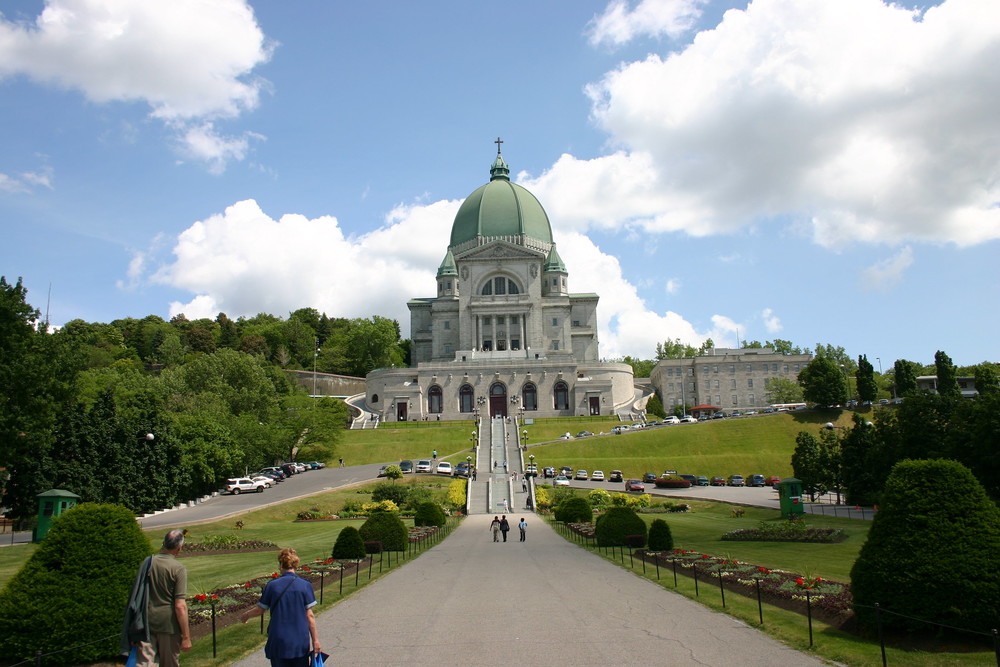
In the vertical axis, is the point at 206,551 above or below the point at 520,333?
below

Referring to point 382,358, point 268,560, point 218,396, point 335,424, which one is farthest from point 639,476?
point 382,358

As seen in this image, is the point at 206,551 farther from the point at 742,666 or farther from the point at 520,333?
the point at 520,333

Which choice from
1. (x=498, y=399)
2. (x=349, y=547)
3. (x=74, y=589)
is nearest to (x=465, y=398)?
(x=498, y=399)

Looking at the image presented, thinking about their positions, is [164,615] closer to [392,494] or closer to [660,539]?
[660,539]

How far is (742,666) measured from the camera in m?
11.0

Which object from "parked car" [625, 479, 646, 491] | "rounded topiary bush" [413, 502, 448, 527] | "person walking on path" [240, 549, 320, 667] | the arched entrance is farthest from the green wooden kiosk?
the arched entrance

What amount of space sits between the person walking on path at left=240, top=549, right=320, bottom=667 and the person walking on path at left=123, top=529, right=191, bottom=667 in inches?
47.4

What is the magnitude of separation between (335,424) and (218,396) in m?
10.7

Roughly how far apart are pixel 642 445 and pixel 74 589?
63.7m

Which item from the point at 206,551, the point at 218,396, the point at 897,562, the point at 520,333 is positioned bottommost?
the point at 206,551

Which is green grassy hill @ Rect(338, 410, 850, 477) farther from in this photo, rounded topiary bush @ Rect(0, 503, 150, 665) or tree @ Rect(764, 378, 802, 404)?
rounded topiary bush @ Rect(0, 503, 150, 665)

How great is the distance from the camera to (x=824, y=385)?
84438 millimetres

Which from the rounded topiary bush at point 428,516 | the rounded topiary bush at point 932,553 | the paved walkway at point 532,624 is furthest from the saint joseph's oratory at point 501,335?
the rounded topiary bush at point 932,553

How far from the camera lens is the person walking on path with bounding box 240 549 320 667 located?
27.2 feet
